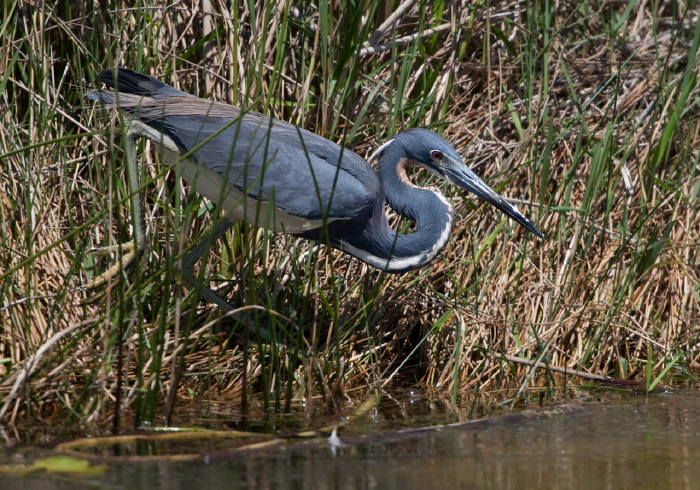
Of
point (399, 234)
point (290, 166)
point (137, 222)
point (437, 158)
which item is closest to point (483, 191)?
point (437, 158)

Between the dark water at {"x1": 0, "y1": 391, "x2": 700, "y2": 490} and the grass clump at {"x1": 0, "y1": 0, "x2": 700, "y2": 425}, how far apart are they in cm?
49

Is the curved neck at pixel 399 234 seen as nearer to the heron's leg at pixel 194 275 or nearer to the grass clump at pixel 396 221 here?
the grass clump at pixel 396 221

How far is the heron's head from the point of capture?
3.96 meters

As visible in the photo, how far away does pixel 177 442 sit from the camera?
2771mm

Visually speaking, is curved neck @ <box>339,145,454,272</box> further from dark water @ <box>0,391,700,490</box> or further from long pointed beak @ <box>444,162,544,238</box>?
dark water @ <box>0,391,700,490</box>

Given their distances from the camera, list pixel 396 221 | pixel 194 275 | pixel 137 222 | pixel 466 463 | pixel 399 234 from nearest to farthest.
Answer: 1. pixel 466 463
2. pixel 137 222
3. pixel 399 234
4. pixel 194 275
5. pixel 396 221

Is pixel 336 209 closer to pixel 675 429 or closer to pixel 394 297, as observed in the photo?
pixel 394 297

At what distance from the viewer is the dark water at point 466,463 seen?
2402 mm

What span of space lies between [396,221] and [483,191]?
0.71 metres

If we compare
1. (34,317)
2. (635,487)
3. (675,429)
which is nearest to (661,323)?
(675,429)

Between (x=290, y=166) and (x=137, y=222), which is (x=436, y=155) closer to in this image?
(x=290, y=166)

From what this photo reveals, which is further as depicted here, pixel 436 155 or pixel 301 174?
pixel 436 155

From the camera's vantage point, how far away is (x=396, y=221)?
14.9ft

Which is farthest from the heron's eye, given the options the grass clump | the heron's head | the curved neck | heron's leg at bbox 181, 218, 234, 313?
heron's leg at bbox 181, 218, 234, 313
